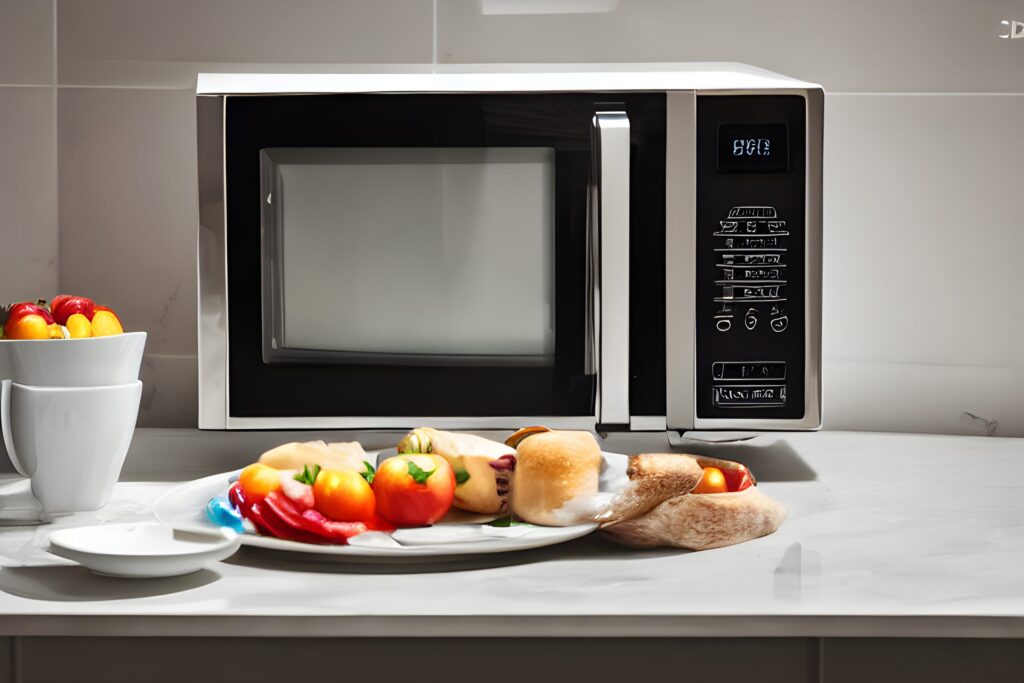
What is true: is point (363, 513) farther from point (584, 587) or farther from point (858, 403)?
point (858, 403)

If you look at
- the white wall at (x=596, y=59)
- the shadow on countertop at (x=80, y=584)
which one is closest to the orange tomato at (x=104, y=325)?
the shadow on countertop at (x=80, y=584)

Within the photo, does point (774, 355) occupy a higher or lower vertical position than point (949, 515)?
higher

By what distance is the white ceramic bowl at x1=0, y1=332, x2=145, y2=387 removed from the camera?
31.7 inches

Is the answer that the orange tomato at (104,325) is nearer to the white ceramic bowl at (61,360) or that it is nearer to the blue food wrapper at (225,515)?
the white ceramic bowl at (61,360)

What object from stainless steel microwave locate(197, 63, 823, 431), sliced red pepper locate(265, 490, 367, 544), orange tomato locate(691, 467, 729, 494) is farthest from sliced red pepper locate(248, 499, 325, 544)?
orange tomato locate(691, 467, 729, 494)

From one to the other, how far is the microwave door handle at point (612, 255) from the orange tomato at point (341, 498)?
31cm

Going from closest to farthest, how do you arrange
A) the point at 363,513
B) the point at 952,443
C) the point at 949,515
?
the point at 363,513, the point at 949,515, the point at 952,443

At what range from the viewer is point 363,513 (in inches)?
28.5

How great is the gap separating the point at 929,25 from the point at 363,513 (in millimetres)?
1048

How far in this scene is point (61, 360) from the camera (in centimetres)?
81

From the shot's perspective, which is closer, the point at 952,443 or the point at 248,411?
the point at 248,411

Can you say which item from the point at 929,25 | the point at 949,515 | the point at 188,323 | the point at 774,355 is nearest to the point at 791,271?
the point at 774,355

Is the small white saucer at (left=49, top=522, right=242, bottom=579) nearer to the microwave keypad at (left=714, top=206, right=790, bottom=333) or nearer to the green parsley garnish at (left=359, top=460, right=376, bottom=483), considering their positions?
the green parsley garnish at (left=359, top=460, right=376, bottom=483)
